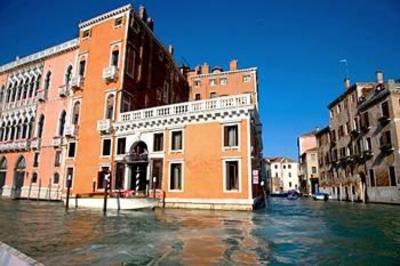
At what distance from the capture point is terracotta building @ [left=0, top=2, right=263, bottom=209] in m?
18.2

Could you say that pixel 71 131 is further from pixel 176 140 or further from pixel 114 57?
pixel 176 140

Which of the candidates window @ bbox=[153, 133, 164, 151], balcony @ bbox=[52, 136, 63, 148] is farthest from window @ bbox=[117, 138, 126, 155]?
balcony @ bbox=[52, 136, 63, 148]

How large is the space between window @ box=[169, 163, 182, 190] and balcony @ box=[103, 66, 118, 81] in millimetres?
8788

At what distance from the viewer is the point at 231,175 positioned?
17.8 m

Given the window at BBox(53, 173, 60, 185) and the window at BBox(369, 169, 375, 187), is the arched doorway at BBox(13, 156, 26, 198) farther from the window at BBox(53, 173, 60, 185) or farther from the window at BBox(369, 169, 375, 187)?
the window at BBox(369, 169, 375, 187)

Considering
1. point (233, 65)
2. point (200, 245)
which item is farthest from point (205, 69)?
point (200, 245)

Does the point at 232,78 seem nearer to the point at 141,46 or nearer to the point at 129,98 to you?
the point at 141,46

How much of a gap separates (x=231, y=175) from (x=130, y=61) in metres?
13.0

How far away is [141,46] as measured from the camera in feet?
85.5

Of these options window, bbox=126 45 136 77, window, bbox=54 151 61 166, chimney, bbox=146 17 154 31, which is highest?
chimney, bbox=146 17 154 31

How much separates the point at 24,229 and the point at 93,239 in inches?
127

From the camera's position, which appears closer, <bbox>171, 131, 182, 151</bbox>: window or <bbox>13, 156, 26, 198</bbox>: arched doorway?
<bbox>171, 131, 182, 151</bbox>: window

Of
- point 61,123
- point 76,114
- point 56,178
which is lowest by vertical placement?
point 56,178

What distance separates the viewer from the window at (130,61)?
2405cm
